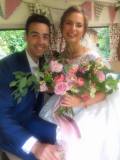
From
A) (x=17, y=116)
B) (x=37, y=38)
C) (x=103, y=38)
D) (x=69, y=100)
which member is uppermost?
(x=37, y=38)

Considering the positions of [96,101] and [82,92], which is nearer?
[82,92]

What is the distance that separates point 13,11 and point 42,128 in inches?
52.6

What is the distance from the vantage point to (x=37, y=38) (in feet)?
6.16

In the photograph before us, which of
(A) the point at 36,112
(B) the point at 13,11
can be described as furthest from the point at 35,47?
(B) the point at 13,11

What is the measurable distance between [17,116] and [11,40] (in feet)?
3.86

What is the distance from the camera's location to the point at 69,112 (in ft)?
6.06

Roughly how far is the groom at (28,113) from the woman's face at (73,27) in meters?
0.20

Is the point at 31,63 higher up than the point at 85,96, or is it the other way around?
the point at 31,63

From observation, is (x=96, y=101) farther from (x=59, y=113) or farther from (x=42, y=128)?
(x=42, y=128)

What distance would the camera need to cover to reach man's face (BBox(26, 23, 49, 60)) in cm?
186

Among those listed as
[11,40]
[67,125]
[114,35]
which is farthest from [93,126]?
[114,35]

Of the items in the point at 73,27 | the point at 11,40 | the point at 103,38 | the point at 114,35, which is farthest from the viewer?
the point at 114,35

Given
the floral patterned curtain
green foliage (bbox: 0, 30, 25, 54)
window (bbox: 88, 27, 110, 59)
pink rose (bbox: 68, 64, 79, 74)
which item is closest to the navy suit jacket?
pink rose (bbox: 68, 64, 79, 74)

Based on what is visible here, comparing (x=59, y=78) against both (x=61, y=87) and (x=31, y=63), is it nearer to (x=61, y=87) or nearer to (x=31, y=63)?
(x=61, y=87)
